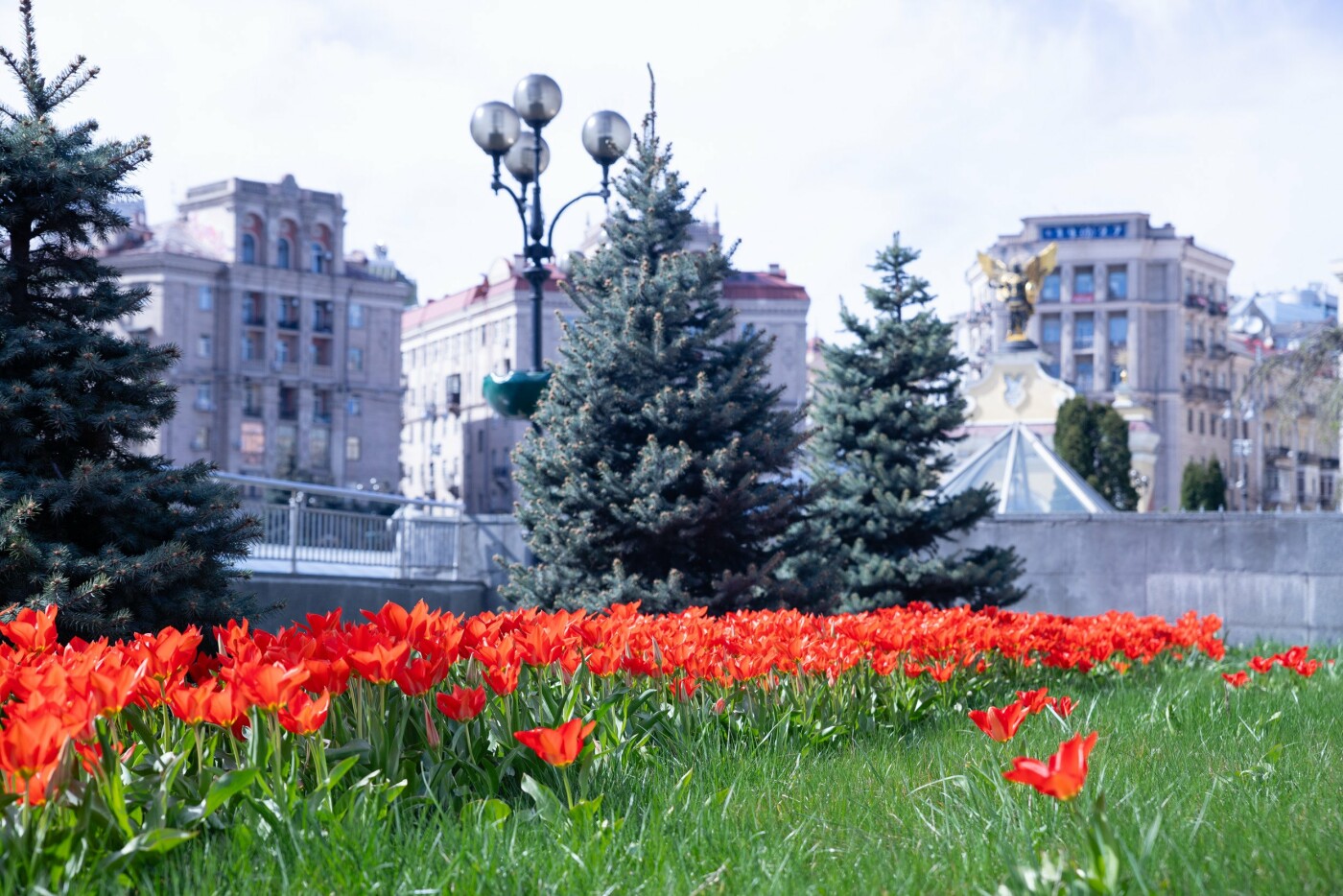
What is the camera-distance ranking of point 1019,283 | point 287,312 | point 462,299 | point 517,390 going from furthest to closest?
point 462,299, point 287,312, point 1019,283, point 517,390

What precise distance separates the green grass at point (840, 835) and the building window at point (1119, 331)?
109026 mm

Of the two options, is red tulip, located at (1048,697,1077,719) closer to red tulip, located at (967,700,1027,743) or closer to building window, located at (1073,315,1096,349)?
red tulip, located at (967,700,1027,743)

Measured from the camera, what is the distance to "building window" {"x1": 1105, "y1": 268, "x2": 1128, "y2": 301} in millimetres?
110500

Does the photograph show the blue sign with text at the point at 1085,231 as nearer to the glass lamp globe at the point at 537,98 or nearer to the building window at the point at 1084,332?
the building window at the point at 1084,332

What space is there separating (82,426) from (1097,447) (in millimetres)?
51652

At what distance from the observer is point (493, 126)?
13.8 m

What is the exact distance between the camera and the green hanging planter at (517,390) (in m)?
12.7

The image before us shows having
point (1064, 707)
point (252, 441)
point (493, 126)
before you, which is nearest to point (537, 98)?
point (493, 126)

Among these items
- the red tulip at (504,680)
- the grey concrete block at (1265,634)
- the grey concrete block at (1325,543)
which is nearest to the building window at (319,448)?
the grey concrete block at (1265,634)

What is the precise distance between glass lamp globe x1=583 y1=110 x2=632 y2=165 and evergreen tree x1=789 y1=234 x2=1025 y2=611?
2792 mm

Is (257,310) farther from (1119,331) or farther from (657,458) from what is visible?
(657,458)

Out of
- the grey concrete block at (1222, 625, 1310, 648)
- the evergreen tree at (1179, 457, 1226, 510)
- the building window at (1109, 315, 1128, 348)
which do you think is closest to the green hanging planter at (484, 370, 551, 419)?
the grey concrete block at (1222, 625, 1310, 648)

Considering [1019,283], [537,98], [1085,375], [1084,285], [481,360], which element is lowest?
[537,98]

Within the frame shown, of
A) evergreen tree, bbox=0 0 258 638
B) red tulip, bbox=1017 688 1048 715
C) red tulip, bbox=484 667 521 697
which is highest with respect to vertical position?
evergreen tree, bbox=0 0 258 638
